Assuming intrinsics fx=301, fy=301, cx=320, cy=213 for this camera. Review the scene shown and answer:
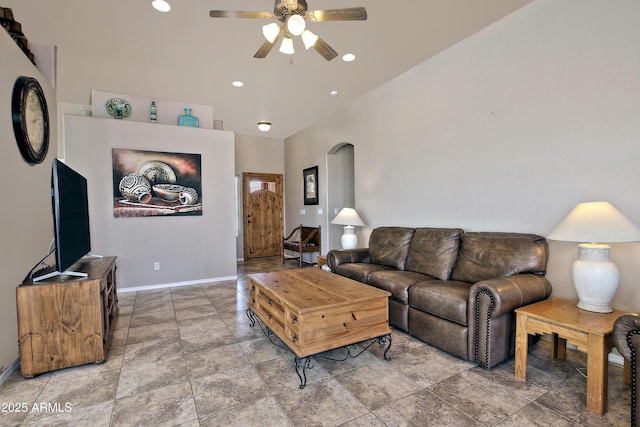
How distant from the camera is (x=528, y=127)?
271 centimetres

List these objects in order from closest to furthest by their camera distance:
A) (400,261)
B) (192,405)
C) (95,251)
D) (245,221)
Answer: (192,405), (400,261), (95,251), (245,221)

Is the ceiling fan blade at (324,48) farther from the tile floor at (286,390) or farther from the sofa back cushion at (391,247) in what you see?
the tile floor at (286,390)

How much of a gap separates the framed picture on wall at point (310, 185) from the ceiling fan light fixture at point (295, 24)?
3863 mm

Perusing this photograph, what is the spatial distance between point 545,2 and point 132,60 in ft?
13.8

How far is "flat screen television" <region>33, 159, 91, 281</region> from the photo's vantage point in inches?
82.5

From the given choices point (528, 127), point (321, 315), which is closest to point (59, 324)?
point (321, 315)

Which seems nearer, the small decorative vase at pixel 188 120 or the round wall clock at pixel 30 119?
the round wall clock at pixel 30 119

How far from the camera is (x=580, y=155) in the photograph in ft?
7.82

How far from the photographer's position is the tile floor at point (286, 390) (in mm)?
1647

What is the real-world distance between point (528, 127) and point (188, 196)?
437cm

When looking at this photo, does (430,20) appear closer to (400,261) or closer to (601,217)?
(601,217)

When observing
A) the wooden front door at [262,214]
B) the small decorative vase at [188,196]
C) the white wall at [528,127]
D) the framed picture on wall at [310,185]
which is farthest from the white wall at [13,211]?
the wooden front door at [262,214]

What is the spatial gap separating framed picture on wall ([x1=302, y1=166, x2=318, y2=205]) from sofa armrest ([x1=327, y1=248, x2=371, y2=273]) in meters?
2.44

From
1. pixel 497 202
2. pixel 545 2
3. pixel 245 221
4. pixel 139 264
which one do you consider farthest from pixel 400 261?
pixel 245 221
